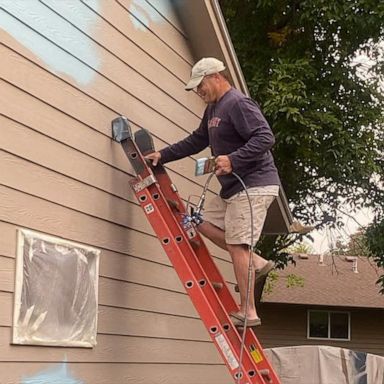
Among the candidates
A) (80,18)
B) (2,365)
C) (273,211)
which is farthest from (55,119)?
(273,211)

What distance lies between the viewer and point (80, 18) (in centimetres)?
502

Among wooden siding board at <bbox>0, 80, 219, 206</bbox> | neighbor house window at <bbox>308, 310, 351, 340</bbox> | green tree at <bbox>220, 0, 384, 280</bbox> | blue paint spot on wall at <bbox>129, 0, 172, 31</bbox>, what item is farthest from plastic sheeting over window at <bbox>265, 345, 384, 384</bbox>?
neighbor house window at <bbox>308, 310, 351, 340</bbox>

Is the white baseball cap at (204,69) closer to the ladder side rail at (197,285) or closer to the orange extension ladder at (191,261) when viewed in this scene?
the orange extension ladder at (191,261)

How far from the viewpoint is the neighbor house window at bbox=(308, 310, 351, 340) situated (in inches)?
872

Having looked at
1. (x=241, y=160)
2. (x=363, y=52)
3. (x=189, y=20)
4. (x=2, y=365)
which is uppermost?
(x=363, y=52)

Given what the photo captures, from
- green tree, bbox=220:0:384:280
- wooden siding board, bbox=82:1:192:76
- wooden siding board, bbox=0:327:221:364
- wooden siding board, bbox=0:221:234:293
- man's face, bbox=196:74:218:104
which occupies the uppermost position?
green tree, bbox=220:0:384:280

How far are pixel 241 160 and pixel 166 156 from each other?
824 mm

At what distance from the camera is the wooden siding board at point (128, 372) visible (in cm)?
420

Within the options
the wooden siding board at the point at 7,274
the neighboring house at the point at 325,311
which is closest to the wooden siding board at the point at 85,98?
the wooden siding board at the point at 7,274

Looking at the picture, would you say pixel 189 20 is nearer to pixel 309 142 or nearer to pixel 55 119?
pixel 55 119

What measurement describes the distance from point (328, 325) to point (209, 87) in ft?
59.2

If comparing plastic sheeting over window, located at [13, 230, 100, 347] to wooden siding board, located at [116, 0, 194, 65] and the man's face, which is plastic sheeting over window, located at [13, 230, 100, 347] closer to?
the man's face

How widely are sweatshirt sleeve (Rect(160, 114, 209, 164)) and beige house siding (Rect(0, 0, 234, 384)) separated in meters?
0.29

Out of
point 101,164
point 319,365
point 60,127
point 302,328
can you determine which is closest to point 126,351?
point 101,164
